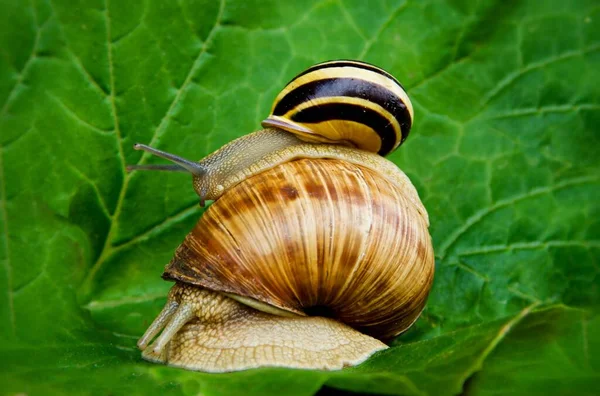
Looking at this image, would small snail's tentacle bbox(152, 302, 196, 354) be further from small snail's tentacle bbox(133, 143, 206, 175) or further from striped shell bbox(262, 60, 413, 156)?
striped shell bbox(262, 60, 413, 156)

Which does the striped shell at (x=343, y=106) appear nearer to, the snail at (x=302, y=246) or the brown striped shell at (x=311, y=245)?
the snail at (x=302, y=246)

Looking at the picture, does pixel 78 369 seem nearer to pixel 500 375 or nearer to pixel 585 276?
pixel 500 375

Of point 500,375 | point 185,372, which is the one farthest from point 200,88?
point 500,375

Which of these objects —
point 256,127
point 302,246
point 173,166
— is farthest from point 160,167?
point 302,246

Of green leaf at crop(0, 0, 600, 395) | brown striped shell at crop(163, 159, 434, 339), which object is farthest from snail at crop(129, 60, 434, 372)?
green leaf at crop(0, 0, 600, 395)

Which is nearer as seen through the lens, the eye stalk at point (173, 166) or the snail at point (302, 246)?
the snail at point (302, 246)

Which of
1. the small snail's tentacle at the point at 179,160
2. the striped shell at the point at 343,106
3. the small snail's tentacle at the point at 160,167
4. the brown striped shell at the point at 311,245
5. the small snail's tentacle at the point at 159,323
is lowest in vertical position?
the small snail's tentacle at the point at 159,323

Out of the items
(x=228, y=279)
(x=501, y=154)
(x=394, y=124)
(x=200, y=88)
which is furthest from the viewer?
(x=501, y=154)

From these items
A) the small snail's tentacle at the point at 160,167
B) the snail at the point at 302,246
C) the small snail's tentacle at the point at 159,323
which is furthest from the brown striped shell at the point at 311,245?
the small snail's tentacle at the point at 160,167
